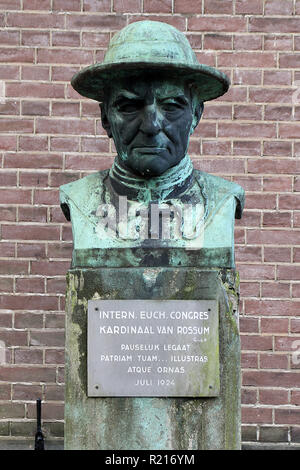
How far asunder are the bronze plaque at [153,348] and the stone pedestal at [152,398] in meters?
0.03

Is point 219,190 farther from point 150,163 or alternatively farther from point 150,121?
point 150,121

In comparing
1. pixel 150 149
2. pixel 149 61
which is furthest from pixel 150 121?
pixel 149 61

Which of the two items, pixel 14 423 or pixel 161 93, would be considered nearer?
pixel 161 93

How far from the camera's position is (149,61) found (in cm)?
325

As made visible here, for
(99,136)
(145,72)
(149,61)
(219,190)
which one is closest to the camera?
A: (149,61)

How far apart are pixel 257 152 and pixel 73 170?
1.13 m

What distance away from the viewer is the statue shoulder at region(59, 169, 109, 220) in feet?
11.8

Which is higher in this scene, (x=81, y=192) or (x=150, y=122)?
(x=150, y=122)

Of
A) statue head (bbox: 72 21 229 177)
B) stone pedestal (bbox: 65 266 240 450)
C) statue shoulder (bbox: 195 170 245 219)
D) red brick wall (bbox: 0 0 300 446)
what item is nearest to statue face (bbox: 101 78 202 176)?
statue head (bbox: 72 21 229 177)

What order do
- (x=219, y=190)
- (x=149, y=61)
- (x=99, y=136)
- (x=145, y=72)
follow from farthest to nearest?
(x=99, y=136)
(x=219, y=190)
(x=145, y=72)
(x=149, y=61)

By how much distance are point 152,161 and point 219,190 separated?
37 cm
